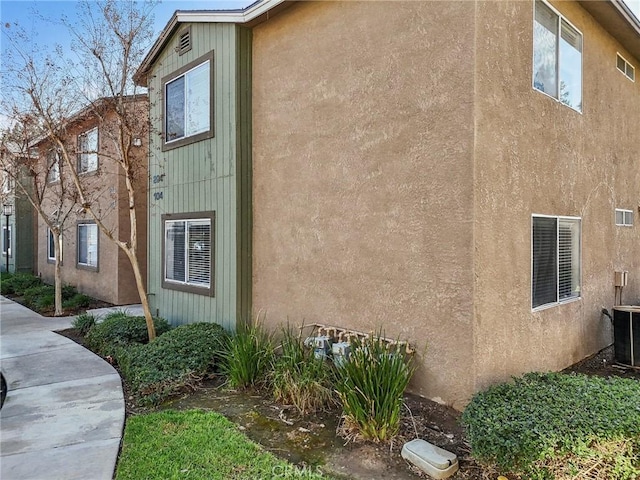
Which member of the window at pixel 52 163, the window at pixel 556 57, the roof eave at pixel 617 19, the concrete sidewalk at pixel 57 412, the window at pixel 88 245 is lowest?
the concrete sidewalk at pixel 57 412

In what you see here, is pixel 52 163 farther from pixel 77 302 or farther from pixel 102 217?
pixel 77 302

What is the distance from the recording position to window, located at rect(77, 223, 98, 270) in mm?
13102

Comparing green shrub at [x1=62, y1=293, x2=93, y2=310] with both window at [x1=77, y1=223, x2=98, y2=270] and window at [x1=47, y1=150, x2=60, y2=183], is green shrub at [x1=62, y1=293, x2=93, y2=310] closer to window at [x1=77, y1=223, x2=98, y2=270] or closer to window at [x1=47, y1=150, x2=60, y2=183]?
window at [x1=77, y1=223, x2=98, y2=270]

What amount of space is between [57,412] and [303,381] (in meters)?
2.92

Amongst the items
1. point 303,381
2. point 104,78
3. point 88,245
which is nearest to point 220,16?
point 104,78

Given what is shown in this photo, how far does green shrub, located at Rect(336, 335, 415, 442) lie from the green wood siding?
344 cm

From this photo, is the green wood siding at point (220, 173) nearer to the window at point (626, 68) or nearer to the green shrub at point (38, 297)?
the green shrub at point (38, 297)

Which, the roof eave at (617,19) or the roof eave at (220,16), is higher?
the roof eave at (220,16)

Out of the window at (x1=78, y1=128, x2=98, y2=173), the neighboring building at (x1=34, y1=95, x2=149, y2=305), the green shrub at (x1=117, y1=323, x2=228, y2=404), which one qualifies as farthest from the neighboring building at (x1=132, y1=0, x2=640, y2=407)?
the window at (x1=78, y1=128, x2=98, y2=173)

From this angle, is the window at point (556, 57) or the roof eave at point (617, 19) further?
the roof eave at point (617, 19)

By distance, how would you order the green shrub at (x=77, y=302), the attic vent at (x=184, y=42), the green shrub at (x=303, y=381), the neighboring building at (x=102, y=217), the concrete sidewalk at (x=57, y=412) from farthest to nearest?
the green shrub at (x=77, y=302), the neighboring building at (x=102, y=217), the attic vent at (x=184, y=42), the green shrub at (x=303, y=381), the concrete sidewalk at (x=57, y=412)

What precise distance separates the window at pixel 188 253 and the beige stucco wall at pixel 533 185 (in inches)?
192

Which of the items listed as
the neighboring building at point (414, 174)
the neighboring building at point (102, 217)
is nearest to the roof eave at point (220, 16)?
the neighboring building at point (414, 174)

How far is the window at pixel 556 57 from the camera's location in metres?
5.95
